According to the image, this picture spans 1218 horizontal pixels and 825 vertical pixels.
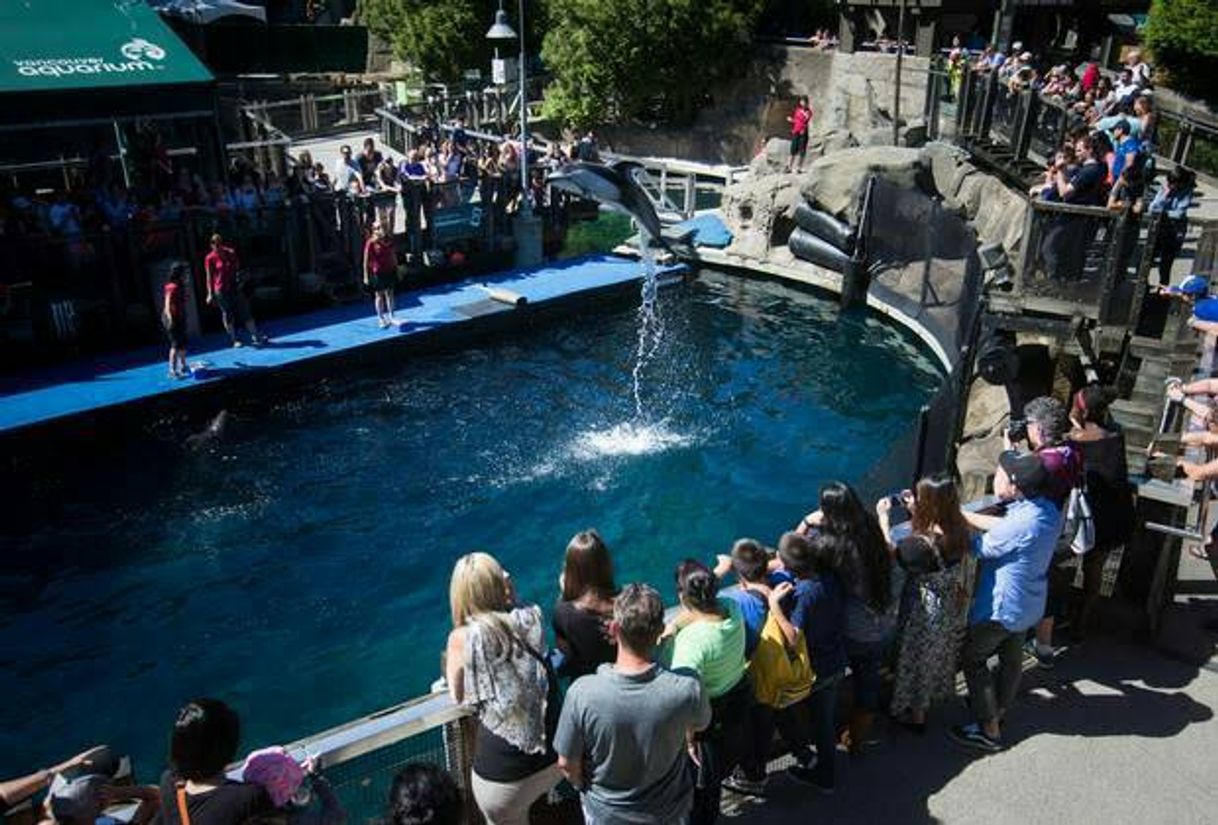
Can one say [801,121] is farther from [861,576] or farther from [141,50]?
[861,576]

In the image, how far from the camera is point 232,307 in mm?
13508

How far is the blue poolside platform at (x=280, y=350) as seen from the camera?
11.9 metres

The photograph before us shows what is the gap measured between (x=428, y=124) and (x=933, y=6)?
46.8 ft

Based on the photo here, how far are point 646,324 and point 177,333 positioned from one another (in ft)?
23.2

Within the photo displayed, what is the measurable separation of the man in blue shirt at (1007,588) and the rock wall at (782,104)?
75.4ft

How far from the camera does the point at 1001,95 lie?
655 inches

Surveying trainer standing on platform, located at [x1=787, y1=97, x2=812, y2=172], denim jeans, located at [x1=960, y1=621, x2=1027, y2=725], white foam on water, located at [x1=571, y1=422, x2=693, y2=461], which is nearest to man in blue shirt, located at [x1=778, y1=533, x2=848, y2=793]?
denim jeans, located at [x1=960, y1=621, x2=1027, y2=725]

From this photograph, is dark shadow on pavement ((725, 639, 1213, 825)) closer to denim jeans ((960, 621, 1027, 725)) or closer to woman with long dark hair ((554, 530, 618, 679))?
denim jeans ((960, 621, 1027, 725))

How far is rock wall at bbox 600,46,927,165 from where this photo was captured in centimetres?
2747

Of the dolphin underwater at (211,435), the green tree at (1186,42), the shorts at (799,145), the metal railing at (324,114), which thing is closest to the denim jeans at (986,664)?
the dolphin underwater at (211,435)

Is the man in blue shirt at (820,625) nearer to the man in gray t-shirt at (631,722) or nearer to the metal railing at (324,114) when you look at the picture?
the man in gray t-shirt at (631,722)

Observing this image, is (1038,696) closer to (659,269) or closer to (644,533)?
(644,533)

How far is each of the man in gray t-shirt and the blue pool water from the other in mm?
Answer: 4328

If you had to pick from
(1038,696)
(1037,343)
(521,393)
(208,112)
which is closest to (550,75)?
(208,112)
